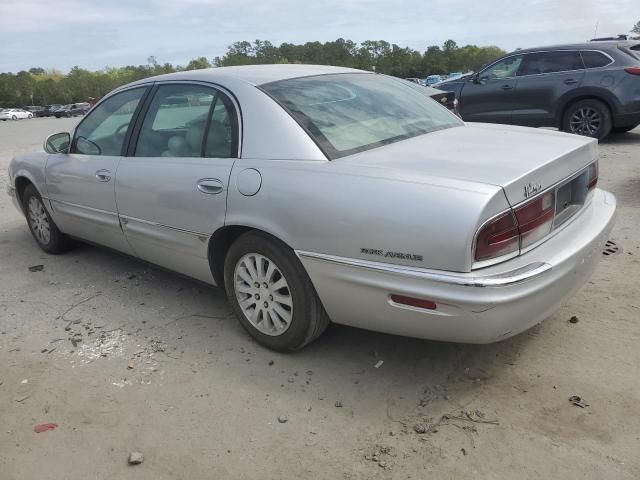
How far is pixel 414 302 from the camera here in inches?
96.7

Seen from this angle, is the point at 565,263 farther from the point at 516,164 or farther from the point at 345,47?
the point at 345,47

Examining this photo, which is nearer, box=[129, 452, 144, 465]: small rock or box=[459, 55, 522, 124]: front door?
box=[129, 452, 144, 465]: small rock

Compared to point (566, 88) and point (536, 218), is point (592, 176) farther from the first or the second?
point (566, 88)

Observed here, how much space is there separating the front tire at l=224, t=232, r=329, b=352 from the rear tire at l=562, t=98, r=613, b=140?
7.22 m

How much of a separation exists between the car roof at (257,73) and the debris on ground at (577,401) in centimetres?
236

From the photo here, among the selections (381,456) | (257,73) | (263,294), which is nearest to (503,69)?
(257,73)

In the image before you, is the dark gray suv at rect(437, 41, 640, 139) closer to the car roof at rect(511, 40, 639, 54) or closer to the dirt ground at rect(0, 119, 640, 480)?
the car roof at rect(511, 40, 639, 54)

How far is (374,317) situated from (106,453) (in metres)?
1.38

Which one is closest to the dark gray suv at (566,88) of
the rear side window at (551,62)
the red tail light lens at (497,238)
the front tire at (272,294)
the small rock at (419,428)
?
the rear side window at (551,62)

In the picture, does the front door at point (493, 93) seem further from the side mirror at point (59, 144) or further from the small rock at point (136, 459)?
the small rock at point (136, 459)

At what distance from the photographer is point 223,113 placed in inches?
130

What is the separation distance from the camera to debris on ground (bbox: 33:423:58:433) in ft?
8.86

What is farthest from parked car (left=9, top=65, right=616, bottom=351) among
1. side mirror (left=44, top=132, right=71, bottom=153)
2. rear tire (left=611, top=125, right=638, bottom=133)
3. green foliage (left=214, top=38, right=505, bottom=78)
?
green foliage (left=214, top=38, right=505, bottom=78)

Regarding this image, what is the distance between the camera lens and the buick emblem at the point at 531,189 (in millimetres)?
2451
